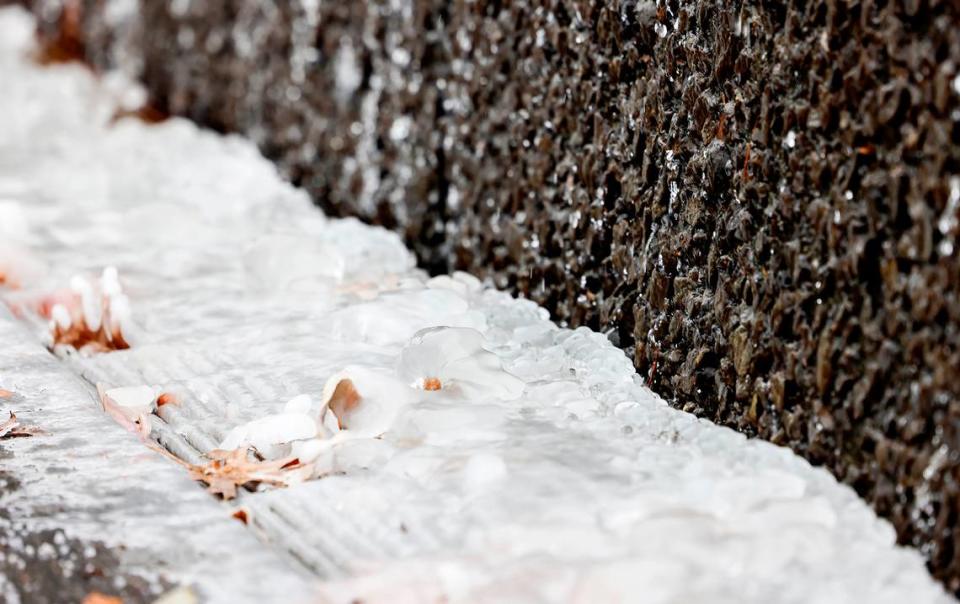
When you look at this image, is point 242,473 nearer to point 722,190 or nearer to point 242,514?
point 242,514

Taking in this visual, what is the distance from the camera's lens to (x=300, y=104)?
2.91 metres

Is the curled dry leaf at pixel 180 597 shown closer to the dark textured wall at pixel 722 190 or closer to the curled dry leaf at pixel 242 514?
the curled dry leaf at pixel 242 514

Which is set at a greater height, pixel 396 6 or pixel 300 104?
pixel 396 6

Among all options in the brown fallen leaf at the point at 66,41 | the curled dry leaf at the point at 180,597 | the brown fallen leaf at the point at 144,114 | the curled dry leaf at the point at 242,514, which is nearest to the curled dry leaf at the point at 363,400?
the curled dry leaf at the point at 242,514

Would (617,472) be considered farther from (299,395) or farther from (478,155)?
(478,155)

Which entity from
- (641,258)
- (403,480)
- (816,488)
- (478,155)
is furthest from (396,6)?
(816,488)

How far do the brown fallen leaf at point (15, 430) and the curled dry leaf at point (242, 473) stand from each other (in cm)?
27

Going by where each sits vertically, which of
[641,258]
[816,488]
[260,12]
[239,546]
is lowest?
[239,546]

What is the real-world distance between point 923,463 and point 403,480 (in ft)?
2.19

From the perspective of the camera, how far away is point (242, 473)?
152cm

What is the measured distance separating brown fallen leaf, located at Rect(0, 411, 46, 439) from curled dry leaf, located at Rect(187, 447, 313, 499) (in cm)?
27

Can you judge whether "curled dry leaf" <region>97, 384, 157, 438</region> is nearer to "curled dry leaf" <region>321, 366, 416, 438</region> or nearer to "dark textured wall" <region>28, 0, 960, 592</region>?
"curled dry leaf" <region>321, 366, 416, 438</region>

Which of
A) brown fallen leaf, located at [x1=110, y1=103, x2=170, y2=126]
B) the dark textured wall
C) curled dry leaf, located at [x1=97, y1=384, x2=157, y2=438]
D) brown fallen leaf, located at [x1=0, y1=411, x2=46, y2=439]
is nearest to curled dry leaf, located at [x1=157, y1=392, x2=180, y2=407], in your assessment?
curled dry leaf, located at [x1=97, y1=384, x2=157, y2=438]

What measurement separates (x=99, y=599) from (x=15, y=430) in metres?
0.50
